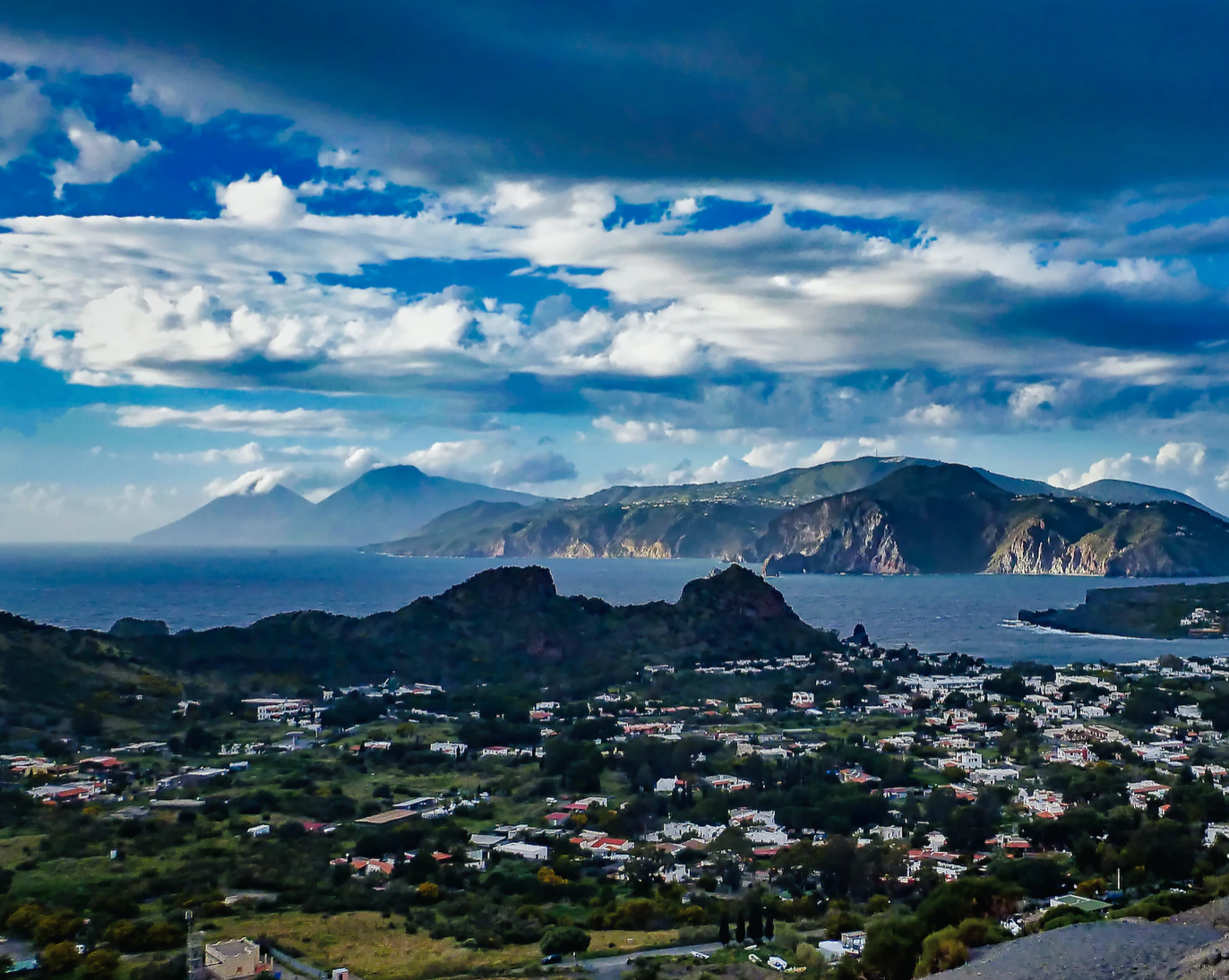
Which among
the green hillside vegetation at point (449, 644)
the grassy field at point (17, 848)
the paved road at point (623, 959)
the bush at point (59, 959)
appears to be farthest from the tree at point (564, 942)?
the green hillside vegetation at point (449, 644)

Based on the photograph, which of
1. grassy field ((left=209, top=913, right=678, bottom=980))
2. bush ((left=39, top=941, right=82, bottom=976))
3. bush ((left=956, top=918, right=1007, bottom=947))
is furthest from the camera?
grassy field ((left=209, top=913, right=678, bottom=980))

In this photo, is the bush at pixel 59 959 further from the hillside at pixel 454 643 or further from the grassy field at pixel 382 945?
the hillside at pixel 454 643

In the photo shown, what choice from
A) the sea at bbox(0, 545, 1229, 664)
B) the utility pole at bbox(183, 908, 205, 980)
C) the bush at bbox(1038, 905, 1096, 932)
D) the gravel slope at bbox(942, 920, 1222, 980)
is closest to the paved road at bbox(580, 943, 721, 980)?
the bush at bbox(1038, 905, 1096, 932)

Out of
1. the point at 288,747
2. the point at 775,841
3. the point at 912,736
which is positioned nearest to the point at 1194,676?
the point at 912,736

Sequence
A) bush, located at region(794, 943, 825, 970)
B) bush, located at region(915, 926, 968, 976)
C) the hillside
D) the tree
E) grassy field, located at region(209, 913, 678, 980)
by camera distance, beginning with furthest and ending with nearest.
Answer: the hillside → the tree → grassy field, located at region(209, 913, 678, 980) → bush, located at region(794, 943, 825, 970) → bush, located at region(915, 926, 968, 976)

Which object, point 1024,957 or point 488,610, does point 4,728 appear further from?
point 1024,957

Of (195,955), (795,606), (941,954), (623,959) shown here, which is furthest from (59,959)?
(795,606)

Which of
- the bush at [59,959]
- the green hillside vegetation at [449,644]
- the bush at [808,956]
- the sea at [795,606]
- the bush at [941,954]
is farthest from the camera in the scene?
the sea at [795,606]

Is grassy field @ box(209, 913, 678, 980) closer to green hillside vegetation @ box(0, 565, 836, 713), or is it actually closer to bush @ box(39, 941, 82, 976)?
bush @ box(39, 941, 82, 976)
